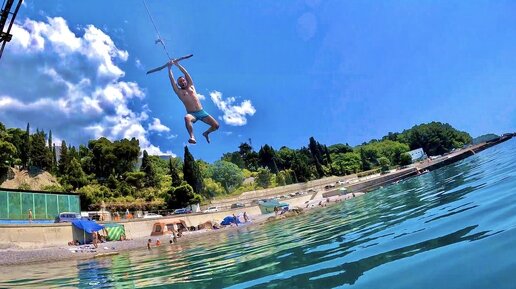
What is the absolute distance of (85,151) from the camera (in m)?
71.0

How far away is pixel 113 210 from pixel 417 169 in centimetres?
5806

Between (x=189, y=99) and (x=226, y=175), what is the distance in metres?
72.7

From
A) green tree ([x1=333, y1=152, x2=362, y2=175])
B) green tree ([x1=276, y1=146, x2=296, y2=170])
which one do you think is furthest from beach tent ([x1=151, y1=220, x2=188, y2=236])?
green tree ([x1=333, y1=152, x2=362, y2=175])

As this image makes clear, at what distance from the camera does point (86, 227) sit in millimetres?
27688

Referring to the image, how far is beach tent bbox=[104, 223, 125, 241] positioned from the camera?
99.7 ft

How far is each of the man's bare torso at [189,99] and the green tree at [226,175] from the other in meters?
71.9

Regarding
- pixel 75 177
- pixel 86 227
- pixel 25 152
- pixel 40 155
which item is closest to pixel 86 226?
pixel 86 227

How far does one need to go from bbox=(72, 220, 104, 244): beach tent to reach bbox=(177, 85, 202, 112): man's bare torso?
21967 millimetres

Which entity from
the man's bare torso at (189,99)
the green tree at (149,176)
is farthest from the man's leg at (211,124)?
the green tree at (149,176)

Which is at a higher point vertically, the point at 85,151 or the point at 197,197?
the point at 85,151

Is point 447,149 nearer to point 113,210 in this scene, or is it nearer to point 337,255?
point 113,210

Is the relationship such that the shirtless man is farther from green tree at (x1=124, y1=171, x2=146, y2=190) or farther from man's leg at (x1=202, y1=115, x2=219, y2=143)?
green tree at (x1=124, y1=171, x2=146, y2=190)

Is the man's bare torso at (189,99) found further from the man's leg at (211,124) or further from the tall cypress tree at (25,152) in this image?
the tall cypress tree at (25,152)

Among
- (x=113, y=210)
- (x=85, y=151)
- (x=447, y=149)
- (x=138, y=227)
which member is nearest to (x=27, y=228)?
(x=138, y=227)
